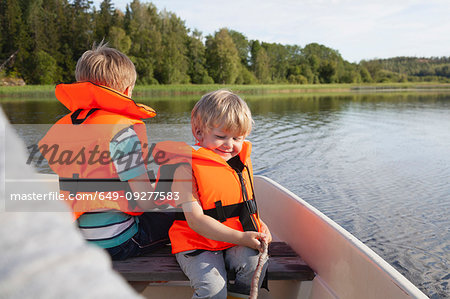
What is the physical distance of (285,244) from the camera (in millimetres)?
2051

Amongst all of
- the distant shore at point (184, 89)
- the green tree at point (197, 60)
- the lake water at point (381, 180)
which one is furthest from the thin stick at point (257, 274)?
the green tree at point (197, 60)

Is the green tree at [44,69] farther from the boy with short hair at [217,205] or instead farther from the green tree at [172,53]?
the boy with short hair at [217,205]

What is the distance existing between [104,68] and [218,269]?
0.94 metres

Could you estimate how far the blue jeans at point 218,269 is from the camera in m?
1.50

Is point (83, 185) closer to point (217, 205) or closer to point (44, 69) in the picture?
point (217, 205)

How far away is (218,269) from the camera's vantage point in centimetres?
155

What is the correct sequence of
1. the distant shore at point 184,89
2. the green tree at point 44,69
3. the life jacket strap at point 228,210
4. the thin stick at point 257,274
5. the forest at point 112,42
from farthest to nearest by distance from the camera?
the forest at point 112,42 < the green tree at point 44,69 < the distant shore at point 184,89 < the life jacket strap at point 228,210 < the thin stick at point 257,274

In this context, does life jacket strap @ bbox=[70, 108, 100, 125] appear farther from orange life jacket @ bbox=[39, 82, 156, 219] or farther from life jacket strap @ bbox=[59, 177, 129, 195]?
life jacket strap @ bbox=[59, 177, 129, 195]

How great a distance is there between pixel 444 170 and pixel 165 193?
601cm

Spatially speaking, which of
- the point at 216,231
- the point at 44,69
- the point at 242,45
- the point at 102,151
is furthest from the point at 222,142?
the point at 242,45

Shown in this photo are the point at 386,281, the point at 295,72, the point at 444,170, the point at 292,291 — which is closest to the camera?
the point at 386,281

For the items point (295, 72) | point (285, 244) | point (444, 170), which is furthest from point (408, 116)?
point (295, 72)

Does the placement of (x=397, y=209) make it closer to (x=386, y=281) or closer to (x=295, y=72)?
(x=386, y=281)

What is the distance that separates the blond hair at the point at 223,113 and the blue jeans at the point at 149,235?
0.51 meters
